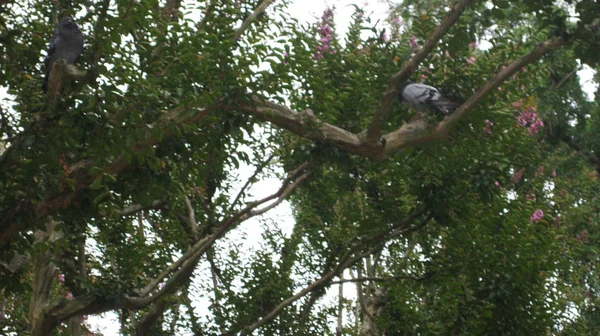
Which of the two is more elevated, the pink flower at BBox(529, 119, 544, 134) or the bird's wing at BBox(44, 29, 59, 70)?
the pink flower at BBox(529, 119, 544, 134)

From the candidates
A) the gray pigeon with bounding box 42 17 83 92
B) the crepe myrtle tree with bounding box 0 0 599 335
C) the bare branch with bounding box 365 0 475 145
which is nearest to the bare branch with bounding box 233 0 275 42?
the crepe myrtle tree with bounding box 0 0 599 335

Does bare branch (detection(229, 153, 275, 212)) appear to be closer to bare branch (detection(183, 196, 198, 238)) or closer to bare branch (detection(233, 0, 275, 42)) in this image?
bare branch (detection(183, 196, 198, 238))

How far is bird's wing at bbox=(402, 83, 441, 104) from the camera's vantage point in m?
6.59

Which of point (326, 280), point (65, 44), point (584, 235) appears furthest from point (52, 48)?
point (584, 235)

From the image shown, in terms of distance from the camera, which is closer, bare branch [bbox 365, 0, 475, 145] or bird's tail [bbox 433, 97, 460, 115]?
bare branch [bbox 365, 0, 475, 145]

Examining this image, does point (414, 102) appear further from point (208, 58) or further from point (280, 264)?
point (280, 264)

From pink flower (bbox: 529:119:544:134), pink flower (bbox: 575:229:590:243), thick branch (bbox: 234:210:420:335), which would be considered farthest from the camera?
pink flower (bbox: 575:229:590:243)

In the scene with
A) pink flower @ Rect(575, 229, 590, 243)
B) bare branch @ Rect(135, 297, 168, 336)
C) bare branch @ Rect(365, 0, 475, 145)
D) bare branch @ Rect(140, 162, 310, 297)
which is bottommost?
bare branch @ Rect(365, 0, 475, 145)

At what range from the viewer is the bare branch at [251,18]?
23.8ft

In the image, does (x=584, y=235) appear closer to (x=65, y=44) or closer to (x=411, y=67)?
(x=411, y=67)

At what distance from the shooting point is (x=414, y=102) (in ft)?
22.2

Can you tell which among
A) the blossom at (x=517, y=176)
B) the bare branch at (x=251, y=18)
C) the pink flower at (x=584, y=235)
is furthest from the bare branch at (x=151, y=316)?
the pink flower at (x=584, y=235)

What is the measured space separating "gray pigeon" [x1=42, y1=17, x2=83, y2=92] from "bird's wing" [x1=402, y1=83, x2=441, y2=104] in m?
2.63

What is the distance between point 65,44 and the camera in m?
6.07
